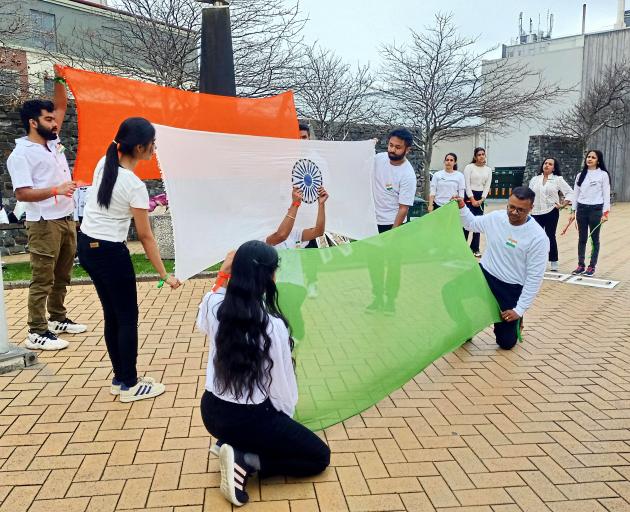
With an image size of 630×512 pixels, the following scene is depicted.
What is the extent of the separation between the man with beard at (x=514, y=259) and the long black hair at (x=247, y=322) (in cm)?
275

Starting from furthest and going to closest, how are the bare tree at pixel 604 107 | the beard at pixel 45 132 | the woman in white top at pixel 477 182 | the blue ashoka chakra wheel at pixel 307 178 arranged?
the bare tree at pixel 604 107 → the woman in white top at pixel 477 182 → the blue ashoka chakra wheel at pixel 307 178 → the beard at pixel 45 132

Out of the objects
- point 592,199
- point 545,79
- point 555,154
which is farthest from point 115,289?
point 545,79

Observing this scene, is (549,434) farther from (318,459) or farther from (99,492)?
(99,492)

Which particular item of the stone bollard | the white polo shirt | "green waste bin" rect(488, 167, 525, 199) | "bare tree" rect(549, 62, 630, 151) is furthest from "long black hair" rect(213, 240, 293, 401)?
"bare tree" rect(549, 62, 630, 151)

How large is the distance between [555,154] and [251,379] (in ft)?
77.5

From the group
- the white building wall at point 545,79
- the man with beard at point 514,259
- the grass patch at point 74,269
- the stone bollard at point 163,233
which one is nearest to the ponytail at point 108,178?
the man with beard at point 514,259

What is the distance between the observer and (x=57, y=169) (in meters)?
4.46

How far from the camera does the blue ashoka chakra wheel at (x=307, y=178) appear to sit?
4.62m

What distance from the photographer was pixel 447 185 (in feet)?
29.0

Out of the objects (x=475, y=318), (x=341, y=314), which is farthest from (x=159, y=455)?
(x=475, y=318)

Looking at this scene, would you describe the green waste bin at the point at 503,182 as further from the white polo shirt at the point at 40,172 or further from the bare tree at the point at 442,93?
the white polo shirt at the point at 40,172

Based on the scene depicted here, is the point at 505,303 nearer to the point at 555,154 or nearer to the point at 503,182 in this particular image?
the point at 555,154

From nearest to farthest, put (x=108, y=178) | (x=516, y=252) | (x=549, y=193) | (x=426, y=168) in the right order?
(x=108, y=178) < (x=516, y=252) < (x=549, y=193) < (x=426, y=168)

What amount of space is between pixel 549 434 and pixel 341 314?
1.50m
